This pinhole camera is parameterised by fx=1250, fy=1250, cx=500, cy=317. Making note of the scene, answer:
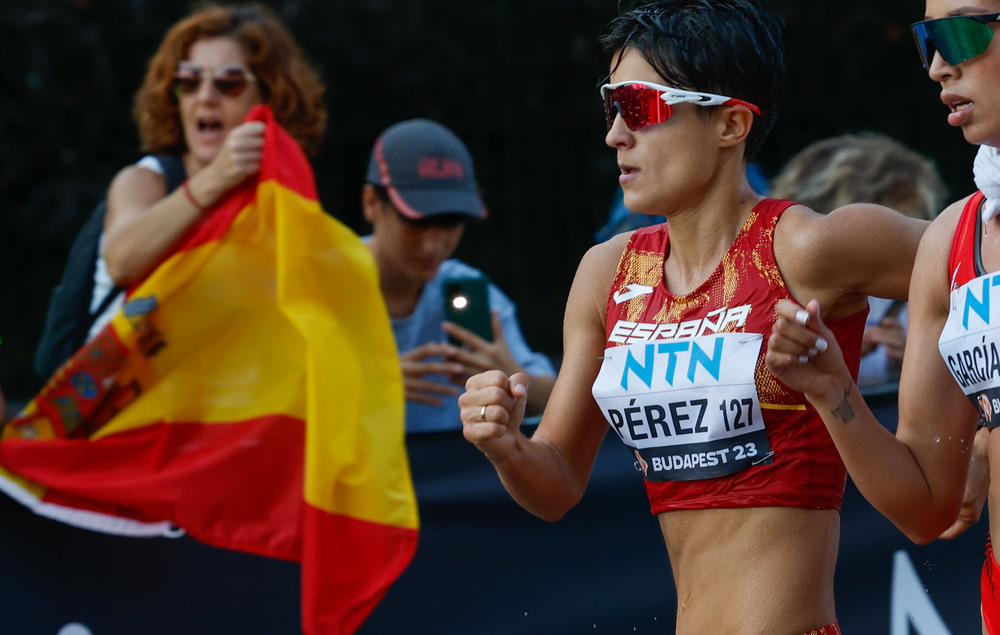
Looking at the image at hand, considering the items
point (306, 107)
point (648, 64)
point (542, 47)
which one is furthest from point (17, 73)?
point (648, 64)

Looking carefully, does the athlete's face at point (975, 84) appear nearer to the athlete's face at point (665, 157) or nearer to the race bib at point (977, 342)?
the race bib at point (977, 342)

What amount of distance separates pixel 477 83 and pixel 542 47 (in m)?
0.60

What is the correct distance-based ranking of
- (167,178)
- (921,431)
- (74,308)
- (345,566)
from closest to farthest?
(921,431) < (345,566) < (74,308) < (167,178)

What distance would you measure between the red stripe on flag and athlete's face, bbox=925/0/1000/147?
2.08 metres

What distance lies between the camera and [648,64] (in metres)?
2.62

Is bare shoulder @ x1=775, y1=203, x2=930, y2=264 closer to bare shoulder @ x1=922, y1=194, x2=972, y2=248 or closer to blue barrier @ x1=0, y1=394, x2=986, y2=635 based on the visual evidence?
bare shoulder @ x1=922, y1=194, x2=972, y2=248

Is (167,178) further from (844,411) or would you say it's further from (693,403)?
(844,411)

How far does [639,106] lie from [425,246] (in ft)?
6.52

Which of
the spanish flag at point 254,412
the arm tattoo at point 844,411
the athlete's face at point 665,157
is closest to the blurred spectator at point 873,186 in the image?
the spanish flag at point 254,412

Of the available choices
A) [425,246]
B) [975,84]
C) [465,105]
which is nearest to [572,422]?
[975,84]

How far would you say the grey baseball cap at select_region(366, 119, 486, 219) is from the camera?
4504mm

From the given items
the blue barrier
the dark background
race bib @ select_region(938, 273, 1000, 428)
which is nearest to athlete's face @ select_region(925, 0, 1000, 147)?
race bib @ select_region(938, 273, 1000, 428)

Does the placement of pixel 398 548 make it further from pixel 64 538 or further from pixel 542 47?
pixel 542 47

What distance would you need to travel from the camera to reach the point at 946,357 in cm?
230
